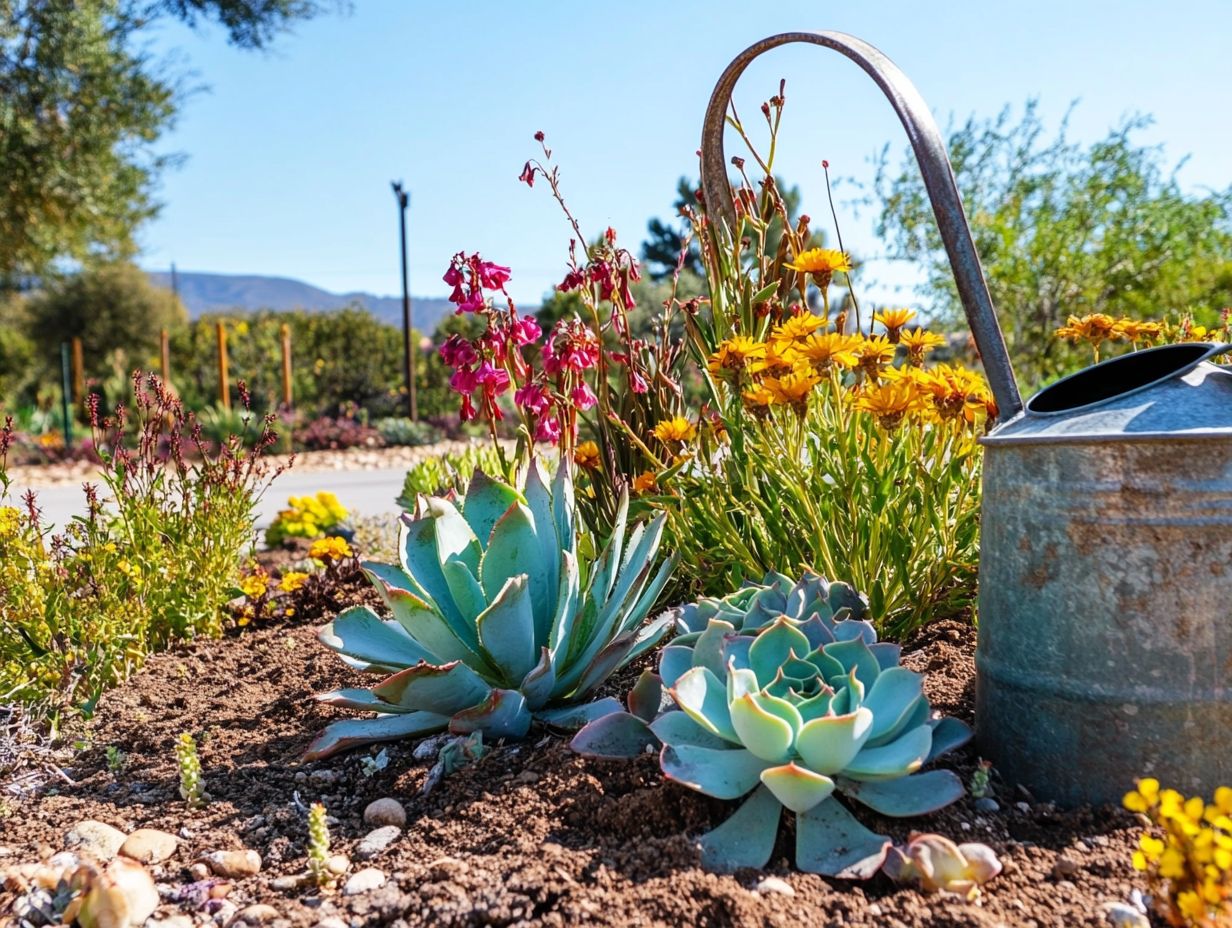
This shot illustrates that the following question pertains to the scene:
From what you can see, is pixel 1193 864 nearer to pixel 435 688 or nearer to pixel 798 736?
pixel 798 736

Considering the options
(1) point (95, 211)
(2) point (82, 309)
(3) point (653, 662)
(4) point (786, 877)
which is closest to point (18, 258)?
(1) point (95, 211)

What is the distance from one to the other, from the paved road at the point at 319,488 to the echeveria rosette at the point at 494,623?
544 centimetres

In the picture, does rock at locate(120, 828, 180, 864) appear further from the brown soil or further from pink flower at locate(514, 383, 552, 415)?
pink flower at locate(514, 383, 552, 415)

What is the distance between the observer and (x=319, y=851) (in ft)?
5.83

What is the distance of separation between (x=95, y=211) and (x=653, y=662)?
16.1m

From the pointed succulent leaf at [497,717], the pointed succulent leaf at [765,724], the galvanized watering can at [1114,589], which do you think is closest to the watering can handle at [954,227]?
the galvanized watering can at [1114,589]

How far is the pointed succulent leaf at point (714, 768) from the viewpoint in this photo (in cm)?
176

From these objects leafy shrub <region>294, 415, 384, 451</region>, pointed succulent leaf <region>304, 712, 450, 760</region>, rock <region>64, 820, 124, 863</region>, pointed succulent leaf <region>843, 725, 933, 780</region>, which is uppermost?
pointed succulent leaf <region>843, 725, 933, 780</region>

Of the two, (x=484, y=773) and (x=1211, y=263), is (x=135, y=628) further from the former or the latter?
(x=1211, y=263)

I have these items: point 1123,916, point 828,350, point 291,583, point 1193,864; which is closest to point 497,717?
point 828,350

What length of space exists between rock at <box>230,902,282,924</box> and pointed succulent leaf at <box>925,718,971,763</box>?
118 centimetres

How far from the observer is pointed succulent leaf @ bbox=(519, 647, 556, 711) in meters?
2.24

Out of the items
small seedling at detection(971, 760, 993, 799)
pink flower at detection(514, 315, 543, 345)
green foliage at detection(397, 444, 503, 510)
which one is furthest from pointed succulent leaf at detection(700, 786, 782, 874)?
green foliage at detection(397, 444, 503, 510)

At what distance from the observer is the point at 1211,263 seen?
11.2 m
